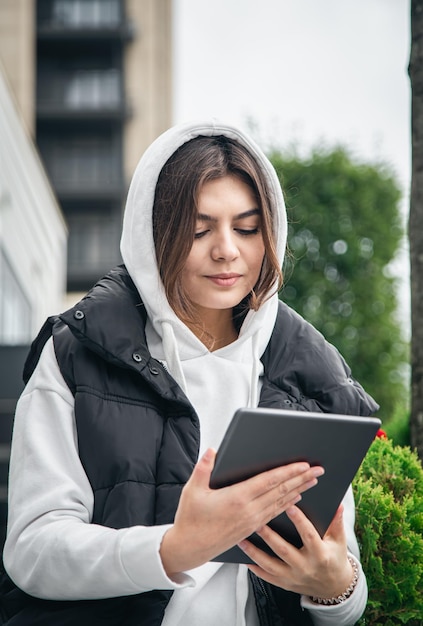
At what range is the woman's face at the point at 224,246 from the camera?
225cm

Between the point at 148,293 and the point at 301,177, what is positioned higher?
the point at 148,293

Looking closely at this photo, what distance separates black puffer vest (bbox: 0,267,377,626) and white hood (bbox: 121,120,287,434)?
0.07m

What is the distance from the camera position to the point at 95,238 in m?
38.6

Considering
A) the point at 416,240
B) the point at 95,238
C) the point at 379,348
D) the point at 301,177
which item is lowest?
the point at 95,238

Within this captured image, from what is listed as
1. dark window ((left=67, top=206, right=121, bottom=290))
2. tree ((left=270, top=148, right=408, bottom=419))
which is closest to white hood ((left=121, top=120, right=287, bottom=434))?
tree ((left=270, top=148, right=408, bottom=419))

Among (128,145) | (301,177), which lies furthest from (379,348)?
(128,145)

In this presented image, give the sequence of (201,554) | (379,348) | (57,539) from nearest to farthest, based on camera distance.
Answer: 1. (201,554)
2. (57,539)
3. (379,348)

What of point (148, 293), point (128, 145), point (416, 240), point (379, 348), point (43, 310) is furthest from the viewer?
point (128, 145)

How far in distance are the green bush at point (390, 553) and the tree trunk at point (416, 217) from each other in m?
1.04

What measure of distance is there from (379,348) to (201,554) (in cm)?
1513

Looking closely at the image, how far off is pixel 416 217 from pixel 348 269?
13.1m

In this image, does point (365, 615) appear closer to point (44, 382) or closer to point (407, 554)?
point (407, 554)

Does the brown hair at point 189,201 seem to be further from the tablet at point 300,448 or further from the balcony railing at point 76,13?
the balcony railing at point 76,13

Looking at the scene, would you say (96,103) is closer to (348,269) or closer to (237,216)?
(348,269)
